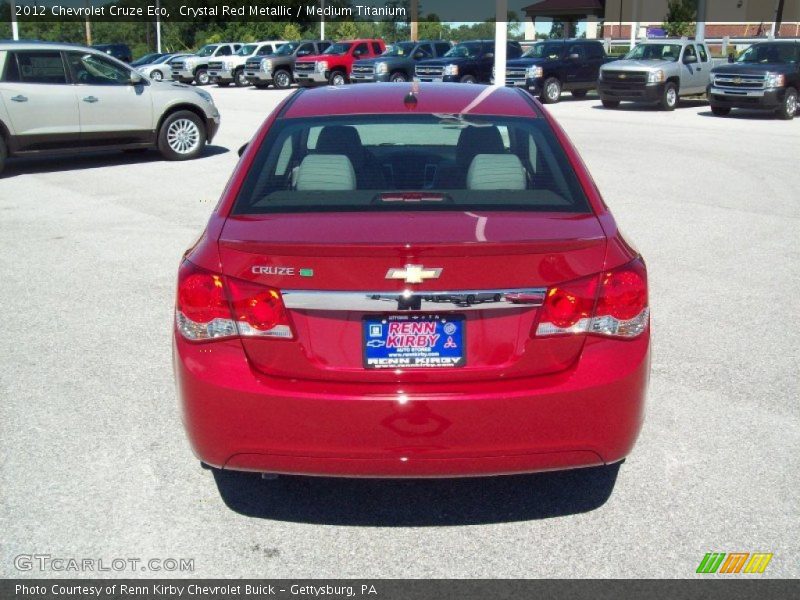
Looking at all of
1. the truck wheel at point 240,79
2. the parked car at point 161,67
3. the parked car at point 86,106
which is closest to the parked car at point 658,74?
the parked car at point 86,106

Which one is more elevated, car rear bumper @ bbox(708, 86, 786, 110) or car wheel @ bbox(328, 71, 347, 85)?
car rear bumper @ bbox(708, 86, 786, 110)

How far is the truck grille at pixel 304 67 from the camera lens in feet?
123

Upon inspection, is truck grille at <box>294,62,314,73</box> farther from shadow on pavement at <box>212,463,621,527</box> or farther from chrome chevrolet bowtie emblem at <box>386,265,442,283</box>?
chrome chevrolet bowtie emblem at <box>386,265,442,283</box>

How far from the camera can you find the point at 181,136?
50.2 ft

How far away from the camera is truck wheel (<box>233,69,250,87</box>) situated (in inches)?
1606

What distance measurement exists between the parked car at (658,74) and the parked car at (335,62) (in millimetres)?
13417

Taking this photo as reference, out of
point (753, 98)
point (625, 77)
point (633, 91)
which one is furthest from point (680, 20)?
point (753, 98)

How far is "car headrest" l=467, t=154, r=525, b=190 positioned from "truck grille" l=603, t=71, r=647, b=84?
2241 centimetres

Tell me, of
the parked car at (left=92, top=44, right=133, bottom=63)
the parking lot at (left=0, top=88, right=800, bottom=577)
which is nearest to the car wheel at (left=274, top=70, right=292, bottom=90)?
the parked car at (left=92, top=44, right=133, bottom=63)

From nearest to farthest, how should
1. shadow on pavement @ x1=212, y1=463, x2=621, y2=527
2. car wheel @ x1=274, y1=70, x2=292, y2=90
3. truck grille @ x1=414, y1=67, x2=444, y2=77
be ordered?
1. shadow on pavement @ x1=212, y1=463, x2=621, y2=527
2. truck grille @ x1=414, y1=67, x2=444, y2=77
3. car wheel @ x1=274, y1=70, x2=292, y2=90

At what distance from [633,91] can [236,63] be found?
74.8 ft

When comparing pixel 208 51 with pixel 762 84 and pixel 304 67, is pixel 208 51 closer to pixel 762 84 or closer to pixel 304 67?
pixel 304 67

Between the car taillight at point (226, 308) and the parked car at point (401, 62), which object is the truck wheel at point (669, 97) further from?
the car taillight at point (226, 308)
